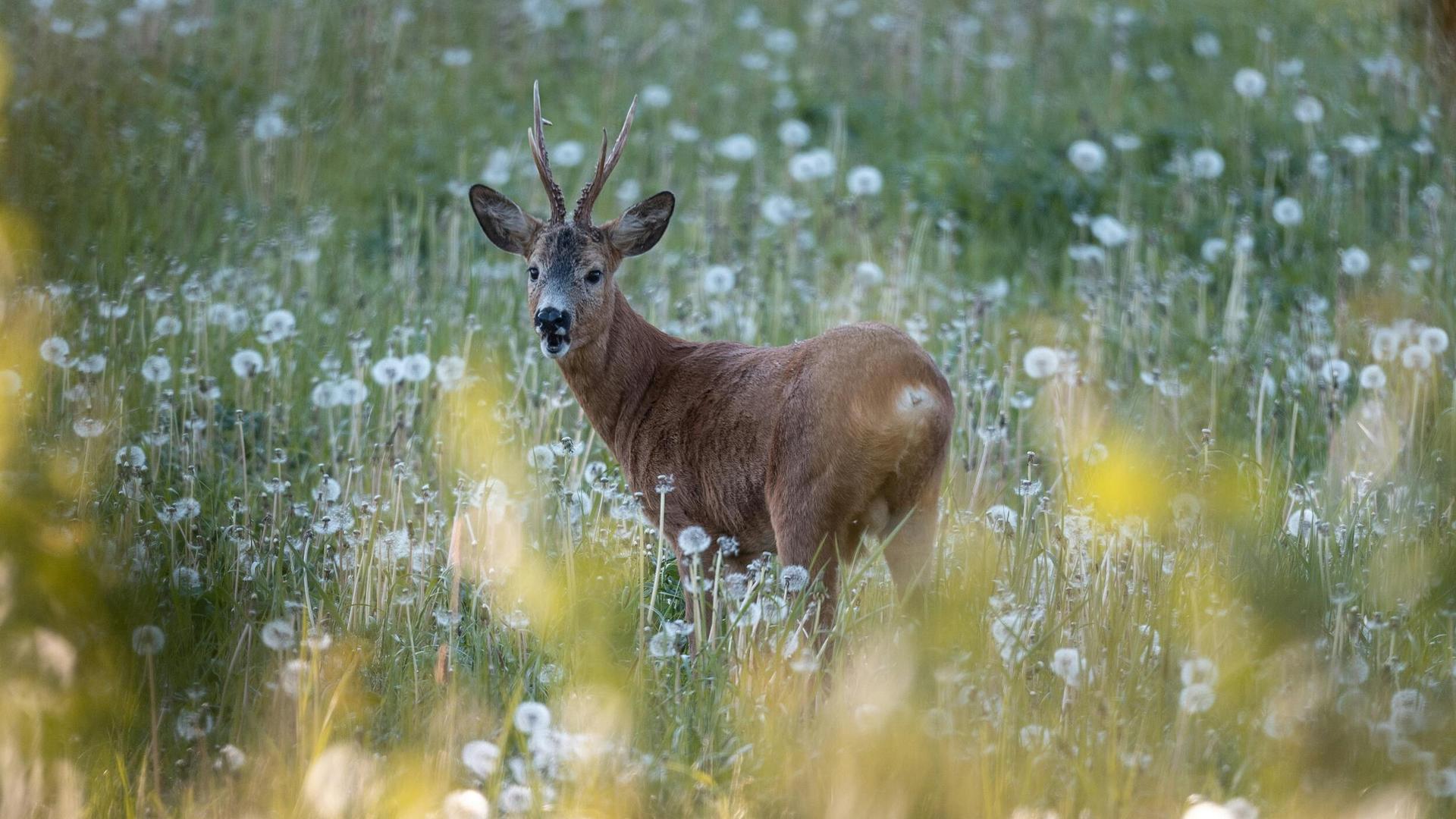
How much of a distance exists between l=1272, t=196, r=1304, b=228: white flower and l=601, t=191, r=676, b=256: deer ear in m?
4.56

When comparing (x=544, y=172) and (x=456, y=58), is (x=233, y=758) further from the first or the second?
(x=456, y=58)

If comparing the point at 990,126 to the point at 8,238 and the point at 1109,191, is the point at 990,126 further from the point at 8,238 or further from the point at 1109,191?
the point at 8,238

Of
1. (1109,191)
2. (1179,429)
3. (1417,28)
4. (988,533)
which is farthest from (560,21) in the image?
(988,533)

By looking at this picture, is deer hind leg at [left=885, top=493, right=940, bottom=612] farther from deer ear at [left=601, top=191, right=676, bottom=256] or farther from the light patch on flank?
deer ear at [left=601, top=191, right=676, bottom=256]

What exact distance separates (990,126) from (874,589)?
231 inches

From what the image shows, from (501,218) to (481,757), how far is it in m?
2.32

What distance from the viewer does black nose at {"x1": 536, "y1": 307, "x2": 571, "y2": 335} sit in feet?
15.6

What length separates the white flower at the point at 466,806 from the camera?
307 cm

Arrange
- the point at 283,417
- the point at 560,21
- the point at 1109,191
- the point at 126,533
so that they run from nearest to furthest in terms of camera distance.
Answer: the point at 126,533 < the point at 283,417 < the point at 1109,191 < the point at 560,21

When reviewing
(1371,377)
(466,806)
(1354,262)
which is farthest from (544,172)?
(1354,262)

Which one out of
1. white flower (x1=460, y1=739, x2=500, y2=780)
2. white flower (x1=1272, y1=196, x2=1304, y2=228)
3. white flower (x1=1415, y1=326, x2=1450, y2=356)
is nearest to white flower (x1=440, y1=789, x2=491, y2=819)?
white flower (x1=460, y1=739, x2=500, y2=780)

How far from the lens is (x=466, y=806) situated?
3072 millimetres

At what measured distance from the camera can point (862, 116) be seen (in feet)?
33.1

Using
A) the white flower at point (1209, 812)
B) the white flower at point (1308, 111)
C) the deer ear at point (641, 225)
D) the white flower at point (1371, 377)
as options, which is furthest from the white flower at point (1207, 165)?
the white flower at point (1209, 812)
